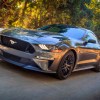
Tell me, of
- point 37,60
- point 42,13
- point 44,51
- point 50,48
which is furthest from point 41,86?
point 42,13

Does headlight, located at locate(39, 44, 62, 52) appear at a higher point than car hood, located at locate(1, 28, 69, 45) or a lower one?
lower

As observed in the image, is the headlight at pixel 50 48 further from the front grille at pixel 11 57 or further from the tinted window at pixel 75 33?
the tinted window at pixel 75 33

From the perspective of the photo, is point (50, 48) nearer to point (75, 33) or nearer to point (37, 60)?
point (37, 60)

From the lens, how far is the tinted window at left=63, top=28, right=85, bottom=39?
766 cm

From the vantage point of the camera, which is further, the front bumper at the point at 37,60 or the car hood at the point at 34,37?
the car hood at the point at 34,37

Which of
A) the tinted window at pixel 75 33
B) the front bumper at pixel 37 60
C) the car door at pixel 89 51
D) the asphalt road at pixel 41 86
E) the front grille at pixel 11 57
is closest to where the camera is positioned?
the asphalt road at pixel 41 86

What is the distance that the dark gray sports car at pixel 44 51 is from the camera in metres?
6.23

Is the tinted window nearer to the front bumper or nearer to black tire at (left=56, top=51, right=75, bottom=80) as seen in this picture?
black tire at (left=56, top=51, right=75, bottom=80)

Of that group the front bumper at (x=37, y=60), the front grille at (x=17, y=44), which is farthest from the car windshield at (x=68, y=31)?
the front grille at (x=17, y=44)

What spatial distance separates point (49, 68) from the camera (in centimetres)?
634

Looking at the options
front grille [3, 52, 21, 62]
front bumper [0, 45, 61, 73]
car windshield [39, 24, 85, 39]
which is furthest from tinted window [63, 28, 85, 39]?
front grille [3, 52, 21, 62]

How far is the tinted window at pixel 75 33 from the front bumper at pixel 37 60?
1433mm

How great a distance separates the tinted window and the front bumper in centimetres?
143

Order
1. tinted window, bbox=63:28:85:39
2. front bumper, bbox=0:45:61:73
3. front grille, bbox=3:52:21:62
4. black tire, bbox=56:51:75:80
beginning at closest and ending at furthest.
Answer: front bumper, bbox=0:45:61:73, front grille, bbox=3:52:21:62, black tire, bbox=56:51:75:80, tinted window, bbox=63:28:85:39
